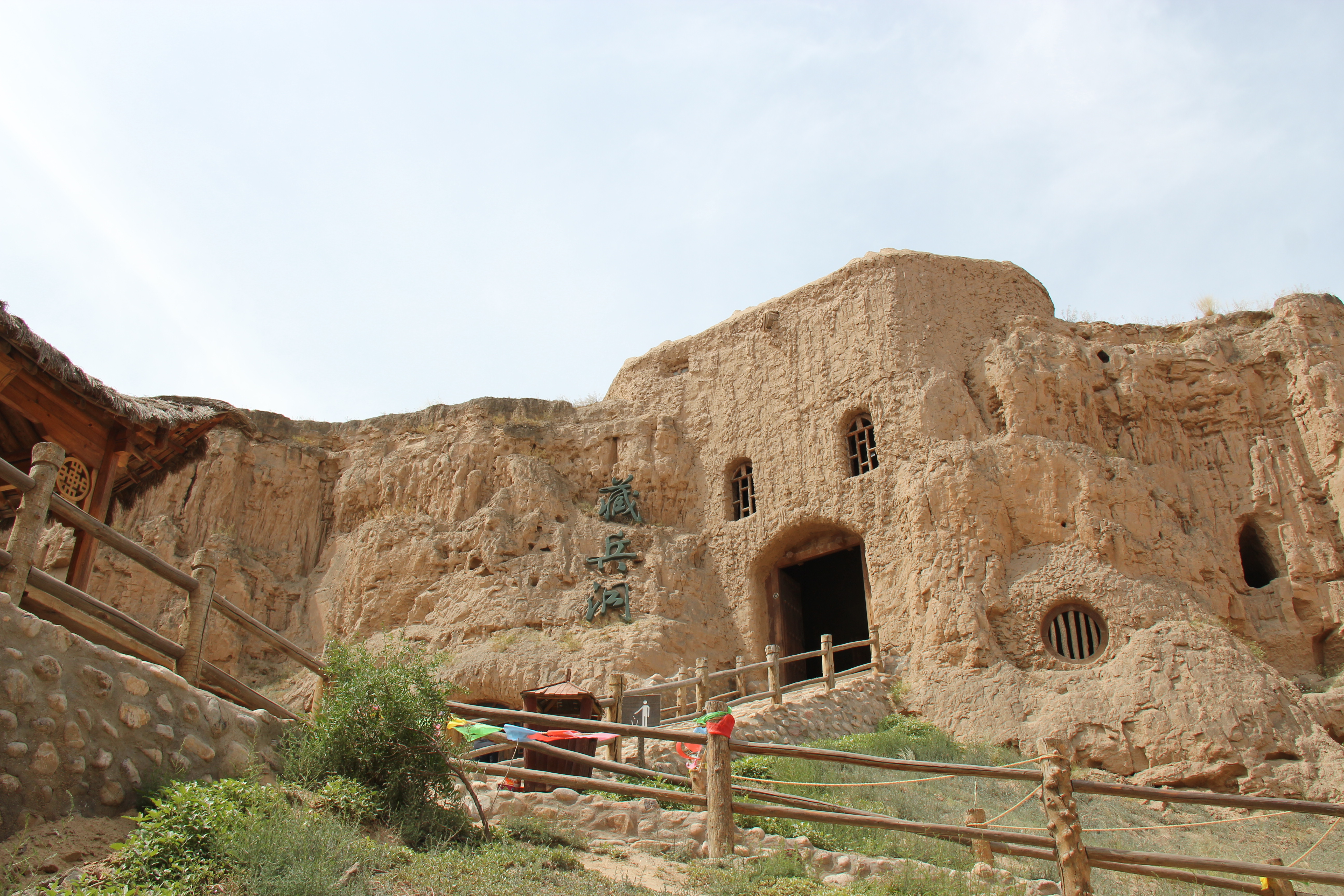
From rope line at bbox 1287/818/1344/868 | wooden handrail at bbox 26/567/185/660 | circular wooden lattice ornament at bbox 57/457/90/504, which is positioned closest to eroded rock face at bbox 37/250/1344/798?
rope line at bbox 1287/818/1344/868

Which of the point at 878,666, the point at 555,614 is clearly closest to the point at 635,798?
the point at 878,666

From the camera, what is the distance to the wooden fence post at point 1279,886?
24.9ft

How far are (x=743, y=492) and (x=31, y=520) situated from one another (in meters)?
17.6

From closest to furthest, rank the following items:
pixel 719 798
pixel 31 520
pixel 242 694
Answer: pixel 31 520, pixel 242 694, pixel 719 798

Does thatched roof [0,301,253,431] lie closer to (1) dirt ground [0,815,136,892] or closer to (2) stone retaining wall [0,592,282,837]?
(2) stone retaining wall [0,592,282,837]

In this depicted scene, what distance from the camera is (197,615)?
26.0ft

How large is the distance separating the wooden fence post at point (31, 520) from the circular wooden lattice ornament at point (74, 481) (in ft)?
10.6

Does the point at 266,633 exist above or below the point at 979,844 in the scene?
above

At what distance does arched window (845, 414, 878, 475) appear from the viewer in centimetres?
2127

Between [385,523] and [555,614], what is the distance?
580 centimetres

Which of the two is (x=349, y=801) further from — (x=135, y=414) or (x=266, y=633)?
(x=135, y=414)

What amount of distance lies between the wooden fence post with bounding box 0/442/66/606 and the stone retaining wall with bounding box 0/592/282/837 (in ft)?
1.08

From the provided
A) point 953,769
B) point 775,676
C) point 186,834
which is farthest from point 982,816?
point 775,676

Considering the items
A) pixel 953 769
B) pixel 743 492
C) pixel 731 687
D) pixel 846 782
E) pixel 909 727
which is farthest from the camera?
pixel 743 492
